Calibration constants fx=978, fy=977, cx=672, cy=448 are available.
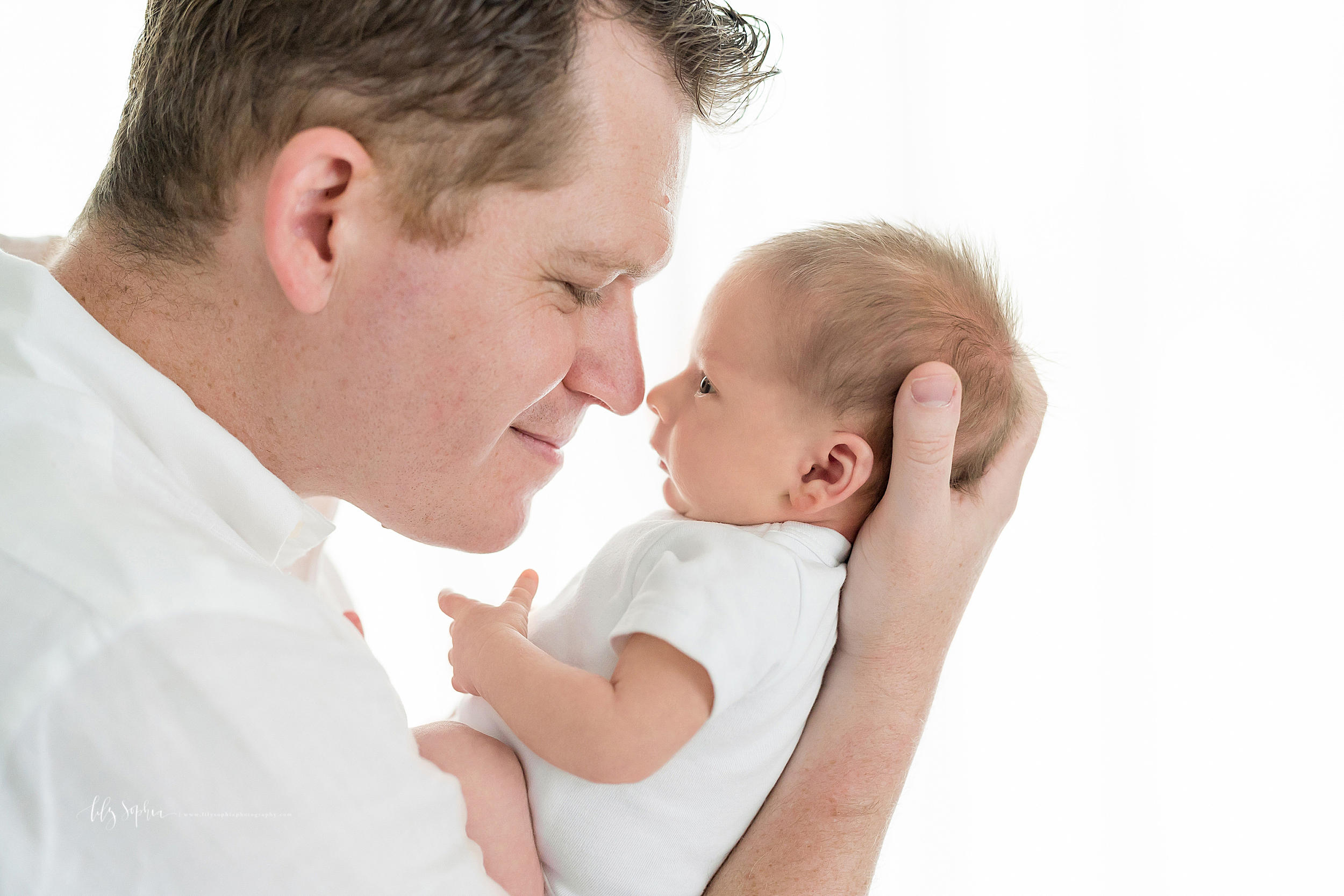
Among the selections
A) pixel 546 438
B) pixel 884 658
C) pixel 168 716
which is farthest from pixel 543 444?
pixel 168 716

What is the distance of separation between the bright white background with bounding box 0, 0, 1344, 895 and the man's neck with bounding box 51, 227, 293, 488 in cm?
149

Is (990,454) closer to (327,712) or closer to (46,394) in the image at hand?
Result: (327,712)

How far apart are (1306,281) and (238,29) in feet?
7.83

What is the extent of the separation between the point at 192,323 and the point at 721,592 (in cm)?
77

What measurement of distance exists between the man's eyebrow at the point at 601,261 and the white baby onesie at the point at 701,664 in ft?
1.26

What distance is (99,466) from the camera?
98 centimetres

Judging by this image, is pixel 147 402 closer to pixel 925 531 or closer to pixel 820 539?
pixel 820 539

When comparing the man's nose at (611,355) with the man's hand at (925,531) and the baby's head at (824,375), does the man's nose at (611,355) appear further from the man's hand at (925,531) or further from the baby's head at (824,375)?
the man's hand at (925,531)

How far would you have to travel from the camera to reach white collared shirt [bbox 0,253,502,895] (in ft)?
2.71

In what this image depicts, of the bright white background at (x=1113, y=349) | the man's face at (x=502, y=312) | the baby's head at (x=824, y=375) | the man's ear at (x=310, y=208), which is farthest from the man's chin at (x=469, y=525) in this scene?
the bright white background at (x=1113, y=349)

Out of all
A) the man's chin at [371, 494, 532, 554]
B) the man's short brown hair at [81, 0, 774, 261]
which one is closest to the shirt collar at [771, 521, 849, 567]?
the man's chin at [371, 494, 532, 554]

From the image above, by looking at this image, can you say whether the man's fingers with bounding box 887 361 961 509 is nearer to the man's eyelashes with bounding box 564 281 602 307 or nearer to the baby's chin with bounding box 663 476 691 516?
the baby's chin with bounding box 663 476 691 516

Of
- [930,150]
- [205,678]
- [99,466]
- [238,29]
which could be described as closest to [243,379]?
[99,466]

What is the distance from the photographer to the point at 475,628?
4.67 ft
